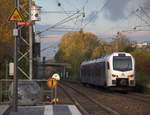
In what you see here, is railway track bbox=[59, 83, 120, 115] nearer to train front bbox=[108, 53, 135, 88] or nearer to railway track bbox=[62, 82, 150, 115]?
railway track bbox=[62, 82, 150, 115]

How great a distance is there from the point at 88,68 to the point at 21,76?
48.6 ft

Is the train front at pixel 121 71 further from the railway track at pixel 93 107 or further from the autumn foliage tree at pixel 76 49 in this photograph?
the autumn foliage tree at pixel 76 49

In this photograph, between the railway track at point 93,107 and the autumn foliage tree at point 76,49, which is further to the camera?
the autumn foliage tree at point 76,49

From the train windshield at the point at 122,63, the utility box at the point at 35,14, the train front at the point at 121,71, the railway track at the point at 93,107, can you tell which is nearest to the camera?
the railway track at the point at 93,107

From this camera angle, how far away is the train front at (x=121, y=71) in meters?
27.1

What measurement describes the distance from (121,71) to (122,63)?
761mm

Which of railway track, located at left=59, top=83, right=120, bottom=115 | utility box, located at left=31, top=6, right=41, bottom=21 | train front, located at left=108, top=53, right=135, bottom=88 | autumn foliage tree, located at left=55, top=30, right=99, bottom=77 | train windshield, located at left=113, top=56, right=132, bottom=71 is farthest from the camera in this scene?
autumn foliage tree, located at left=55, top=30, right=99, bottom=77

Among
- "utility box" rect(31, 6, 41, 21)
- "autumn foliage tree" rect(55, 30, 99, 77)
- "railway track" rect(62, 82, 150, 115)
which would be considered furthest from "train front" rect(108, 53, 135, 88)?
"autumn foliage tree" rect(55, 30, 99, 77)

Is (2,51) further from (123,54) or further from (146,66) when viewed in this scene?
(146,66)

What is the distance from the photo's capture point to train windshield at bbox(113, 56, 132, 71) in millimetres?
27312

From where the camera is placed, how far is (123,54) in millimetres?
27844

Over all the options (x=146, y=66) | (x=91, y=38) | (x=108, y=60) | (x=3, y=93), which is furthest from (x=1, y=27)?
(x=91, y=38)

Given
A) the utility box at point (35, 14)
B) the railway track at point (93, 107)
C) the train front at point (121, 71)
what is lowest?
the railway track at point (93, 107)

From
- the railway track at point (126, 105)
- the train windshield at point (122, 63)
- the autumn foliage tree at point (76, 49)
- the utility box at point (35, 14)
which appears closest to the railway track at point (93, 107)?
the railway track at point (126, 105)
